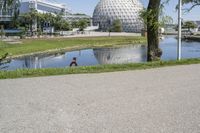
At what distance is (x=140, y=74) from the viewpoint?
44.1 ft

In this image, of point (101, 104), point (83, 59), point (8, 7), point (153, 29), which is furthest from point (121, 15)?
point (101, 104)

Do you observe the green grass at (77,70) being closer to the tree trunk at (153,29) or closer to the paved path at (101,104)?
the paved path at (101,104)

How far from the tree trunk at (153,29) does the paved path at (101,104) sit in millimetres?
6809

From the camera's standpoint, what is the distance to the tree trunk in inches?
756

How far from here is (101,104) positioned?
8.27m

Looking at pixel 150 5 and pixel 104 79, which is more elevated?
pixel 150 5

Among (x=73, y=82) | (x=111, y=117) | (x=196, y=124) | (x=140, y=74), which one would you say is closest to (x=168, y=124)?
(x=196, y=124)

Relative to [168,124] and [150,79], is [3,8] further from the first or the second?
[168,124]

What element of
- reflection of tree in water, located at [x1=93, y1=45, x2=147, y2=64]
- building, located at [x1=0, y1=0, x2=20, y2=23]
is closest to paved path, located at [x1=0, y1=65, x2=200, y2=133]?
building, located at [x1=0, y1=0, x2=20, y2=23]

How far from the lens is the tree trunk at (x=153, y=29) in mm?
19203

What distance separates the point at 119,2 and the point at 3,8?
124530 mm

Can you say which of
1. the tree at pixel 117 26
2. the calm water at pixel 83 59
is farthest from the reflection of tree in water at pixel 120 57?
the tree at pixel 117 26

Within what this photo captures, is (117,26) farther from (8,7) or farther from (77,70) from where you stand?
(8,7)

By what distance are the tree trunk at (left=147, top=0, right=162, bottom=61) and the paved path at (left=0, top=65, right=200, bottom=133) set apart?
681 centimetres
